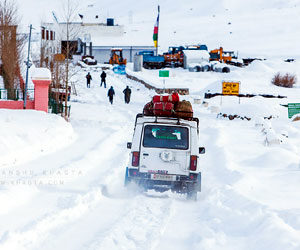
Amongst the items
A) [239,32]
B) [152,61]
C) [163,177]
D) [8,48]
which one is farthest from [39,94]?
[239,32]

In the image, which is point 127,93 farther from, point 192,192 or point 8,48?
point 192,192

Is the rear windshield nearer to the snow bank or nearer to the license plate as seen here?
the license plate

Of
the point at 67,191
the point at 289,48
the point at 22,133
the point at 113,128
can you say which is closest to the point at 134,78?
the point at 113,128

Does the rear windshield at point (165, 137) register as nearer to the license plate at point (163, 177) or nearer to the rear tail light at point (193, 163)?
the rear tail light at point (193, 163)

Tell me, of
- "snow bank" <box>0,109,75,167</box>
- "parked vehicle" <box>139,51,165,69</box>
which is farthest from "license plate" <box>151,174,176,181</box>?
"parked vehicle" <box>139,51,165,69</box>

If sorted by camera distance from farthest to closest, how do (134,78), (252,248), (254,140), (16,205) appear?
(134,78), (254,140), (16,205), (252,248)

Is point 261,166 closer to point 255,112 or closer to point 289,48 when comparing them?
point 255,112

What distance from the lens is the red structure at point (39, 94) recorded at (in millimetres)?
22391

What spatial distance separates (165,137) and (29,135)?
8141mm

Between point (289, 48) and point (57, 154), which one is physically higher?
point (289, 48)

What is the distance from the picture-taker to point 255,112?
29.3 metres

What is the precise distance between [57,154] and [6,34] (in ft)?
Answer: 56.8

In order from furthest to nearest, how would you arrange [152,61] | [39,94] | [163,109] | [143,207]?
[152,61] → [39,94] → [163,109] → [143,207]

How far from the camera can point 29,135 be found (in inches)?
692
